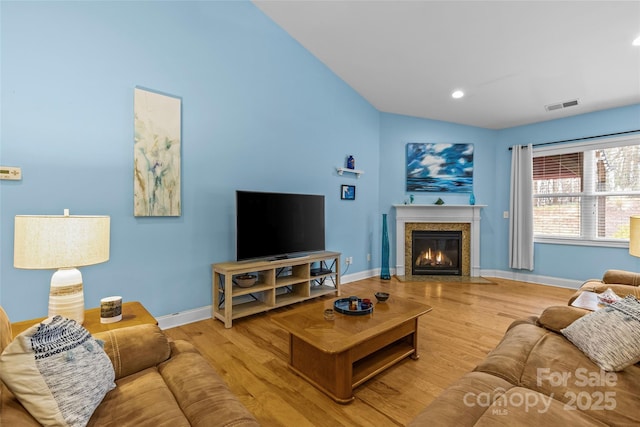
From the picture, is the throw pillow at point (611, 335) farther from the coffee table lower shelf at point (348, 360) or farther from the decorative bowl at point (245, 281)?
the decorative bowl at point (245, 281)

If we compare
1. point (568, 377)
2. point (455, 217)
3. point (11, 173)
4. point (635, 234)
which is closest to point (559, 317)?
point (568, 377)

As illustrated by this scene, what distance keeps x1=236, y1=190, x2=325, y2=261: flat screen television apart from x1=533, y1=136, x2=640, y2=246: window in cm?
369

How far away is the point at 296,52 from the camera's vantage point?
385 centimetres

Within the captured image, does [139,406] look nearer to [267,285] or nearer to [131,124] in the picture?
[267,285]

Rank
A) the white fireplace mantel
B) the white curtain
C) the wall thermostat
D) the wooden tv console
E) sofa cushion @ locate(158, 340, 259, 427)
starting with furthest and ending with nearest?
the white fireplace mantel → the white curtain → the wooden tv console → the wall thermostat → sofa cushion @ locate(158, 340, 259, 427)

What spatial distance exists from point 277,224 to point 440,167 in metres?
3.21

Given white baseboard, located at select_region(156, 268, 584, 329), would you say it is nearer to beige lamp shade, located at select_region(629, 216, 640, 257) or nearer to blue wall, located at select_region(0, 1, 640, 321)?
blue wall, located at select_region(0, 1, 640, 321)

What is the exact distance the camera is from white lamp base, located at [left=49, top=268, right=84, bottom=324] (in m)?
1.55

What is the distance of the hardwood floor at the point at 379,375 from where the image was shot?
1699mm

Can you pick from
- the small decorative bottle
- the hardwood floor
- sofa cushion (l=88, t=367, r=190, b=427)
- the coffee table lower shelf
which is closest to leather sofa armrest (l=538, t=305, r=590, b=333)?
the hardwood floor

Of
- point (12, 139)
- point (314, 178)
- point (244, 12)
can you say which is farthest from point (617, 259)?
point (12, 139)

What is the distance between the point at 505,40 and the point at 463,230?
9.78ft

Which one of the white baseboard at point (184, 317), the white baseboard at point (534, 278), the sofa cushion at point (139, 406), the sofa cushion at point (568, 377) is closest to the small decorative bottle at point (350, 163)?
the white baseboard at point (184, 317)

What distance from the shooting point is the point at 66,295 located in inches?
61.7
